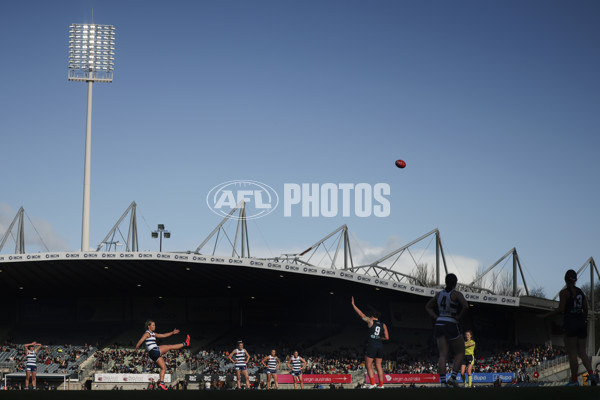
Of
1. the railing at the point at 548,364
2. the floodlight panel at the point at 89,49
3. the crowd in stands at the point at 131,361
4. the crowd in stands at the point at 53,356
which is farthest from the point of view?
the floodlight panel at the point at 89,49

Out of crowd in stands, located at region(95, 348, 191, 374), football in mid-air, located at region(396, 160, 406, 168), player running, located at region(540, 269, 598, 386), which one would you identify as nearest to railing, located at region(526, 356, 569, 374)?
football in mid-air, located at region(396, 160, 406, 168)

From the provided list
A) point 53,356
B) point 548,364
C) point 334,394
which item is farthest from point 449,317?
point 53,356

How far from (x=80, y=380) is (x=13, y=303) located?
16282 mm

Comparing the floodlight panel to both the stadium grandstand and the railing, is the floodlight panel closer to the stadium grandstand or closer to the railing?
the stadium grandstand

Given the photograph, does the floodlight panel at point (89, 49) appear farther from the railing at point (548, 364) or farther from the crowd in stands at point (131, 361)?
the railing at point (548, 364)

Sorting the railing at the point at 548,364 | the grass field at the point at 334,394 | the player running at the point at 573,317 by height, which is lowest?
the railing at the point at 548,364

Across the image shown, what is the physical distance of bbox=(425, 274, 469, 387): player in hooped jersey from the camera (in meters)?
13.8

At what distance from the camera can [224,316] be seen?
6500 cm

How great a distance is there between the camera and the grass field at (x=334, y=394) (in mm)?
8180

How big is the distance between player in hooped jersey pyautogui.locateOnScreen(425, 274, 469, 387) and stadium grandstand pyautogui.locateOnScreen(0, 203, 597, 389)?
100ft

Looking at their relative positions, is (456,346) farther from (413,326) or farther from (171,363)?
(413,326)

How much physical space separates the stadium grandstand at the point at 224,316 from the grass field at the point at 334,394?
35427mm

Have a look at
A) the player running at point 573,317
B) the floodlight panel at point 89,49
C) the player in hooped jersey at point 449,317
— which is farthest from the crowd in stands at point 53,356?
the player running at point 573,317

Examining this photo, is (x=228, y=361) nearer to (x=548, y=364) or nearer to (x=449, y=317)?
(x=548, y=364)
